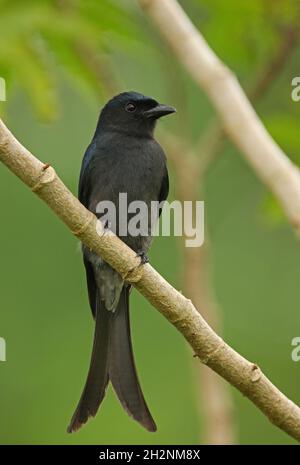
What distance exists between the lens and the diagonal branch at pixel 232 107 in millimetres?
4145

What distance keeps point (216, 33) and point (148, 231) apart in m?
0.91

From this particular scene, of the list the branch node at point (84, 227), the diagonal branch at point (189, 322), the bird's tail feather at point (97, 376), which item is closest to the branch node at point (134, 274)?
the diagonal branch at point (189, 322)

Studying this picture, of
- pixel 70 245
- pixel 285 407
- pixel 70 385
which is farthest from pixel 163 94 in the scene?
pixel 285 407

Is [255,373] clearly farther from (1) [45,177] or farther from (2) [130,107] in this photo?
(2) [130,107]

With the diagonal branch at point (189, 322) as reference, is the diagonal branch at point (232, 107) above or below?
above

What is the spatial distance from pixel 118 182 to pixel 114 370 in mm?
892

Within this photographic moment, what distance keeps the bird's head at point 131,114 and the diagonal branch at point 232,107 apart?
1.49 feet

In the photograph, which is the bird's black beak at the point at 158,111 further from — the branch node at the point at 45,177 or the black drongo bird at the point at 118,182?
the branch node at the point at 45,177

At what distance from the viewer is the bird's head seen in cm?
490

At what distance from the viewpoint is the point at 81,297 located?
7461 mm

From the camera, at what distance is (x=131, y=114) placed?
16.2 feet

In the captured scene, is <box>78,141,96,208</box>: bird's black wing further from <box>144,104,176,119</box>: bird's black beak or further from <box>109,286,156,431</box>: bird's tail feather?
<box>109,286,156,431</box>: bird's tail feather

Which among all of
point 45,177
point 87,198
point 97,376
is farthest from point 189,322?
point 87,198

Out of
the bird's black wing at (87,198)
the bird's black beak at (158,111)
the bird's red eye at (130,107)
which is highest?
the bird's red eye at (130,107)
